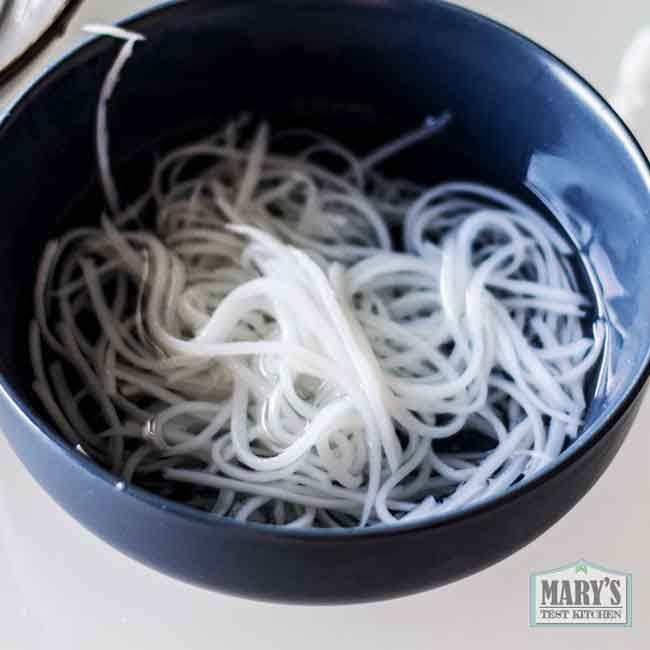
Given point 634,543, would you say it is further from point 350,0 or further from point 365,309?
point 350,0

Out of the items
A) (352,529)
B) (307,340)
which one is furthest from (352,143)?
(352,529)

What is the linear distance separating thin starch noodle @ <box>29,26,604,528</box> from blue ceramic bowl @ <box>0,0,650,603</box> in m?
0.02

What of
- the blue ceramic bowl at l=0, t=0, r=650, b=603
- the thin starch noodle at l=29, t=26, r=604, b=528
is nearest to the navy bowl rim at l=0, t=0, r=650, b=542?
the blue ceramic bowl at l=0, t=0, r=650, b=603

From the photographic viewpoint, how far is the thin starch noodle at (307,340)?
767 millimetres

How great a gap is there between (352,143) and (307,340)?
251mm

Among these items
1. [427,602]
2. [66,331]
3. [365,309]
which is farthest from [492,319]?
[66,331]

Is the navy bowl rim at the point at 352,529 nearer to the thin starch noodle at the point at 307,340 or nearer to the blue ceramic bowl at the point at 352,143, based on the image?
the blue ceramic bowl at the point at 352,143

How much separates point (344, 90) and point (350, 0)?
88 mm

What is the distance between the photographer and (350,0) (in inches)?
35.3

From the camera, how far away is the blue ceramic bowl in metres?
0.61

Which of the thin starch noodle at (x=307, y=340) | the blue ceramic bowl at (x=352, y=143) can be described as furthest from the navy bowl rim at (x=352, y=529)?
the thin starch noodle at (x=307, y=340)

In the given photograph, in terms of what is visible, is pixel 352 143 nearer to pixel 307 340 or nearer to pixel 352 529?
pixel 307 340

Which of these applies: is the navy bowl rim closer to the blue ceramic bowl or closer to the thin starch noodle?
the blue ceramic bowl

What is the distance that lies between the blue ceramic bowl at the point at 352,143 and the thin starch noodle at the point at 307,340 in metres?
0.02
